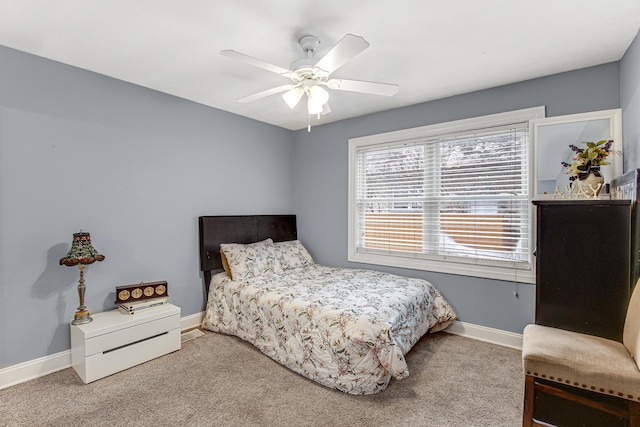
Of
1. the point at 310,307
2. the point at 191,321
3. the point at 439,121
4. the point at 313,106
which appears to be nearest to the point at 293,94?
the point at 313,106

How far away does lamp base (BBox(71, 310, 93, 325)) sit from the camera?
242cm

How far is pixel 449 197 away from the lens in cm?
323

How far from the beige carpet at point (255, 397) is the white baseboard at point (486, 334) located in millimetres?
235

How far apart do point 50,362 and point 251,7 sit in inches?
115

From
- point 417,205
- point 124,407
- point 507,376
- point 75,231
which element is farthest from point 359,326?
Answer: point 75,231

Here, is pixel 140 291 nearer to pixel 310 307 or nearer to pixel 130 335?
pixel 130 335

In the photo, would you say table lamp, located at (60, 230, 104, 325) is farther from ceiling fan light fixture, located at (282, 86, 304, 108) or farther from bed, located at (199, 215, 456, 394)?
ceiling fan light fixture, located at (282, 86, 304, 108)

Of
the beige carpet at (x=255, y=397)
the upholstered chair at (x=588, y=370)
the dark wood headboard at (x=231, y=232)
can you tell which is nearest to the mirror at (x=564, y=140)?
the upholstered chair at (x=588, y=370)

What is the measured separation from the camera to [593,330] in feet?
6.07

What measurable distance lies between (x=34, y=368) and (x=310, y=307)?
209 cm

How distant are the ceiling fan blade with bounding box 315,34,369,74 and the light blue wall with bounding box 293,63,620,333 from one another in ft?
4.75

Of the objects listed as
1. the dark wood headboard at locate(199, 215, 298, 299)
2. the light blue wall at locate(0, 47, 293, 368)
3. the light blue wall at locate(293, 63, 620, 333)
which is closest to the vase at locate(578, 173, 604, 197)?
the light blue wall at locate(293, 63, 620, 333)

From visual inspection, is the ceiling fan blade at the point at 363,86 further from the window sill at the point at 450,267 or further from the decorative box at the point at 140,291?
the decorative box at the point at 140,291

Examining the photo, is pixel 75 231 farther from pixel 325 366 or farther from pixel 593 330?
pixel 593 330
